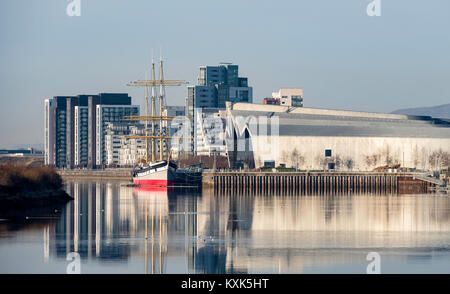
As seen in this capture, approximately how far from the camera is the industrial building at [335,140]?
153 metres

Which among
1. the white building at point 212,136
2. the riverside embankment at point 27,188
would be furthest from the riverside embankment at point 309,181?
the white building at point 212,136

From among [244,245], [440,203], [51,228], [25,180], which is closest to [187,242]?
[244,245]

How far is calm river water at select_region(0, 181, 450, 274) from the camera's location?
135 ft

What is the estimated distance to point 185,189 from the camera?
116m

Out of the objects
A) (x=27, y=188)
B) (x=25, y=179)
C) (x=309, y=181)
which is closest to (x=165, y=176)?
(x=309, y=181)

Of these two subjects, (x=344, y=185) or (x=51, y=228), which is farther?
(x=344, y=185)

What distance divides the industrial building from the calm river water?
256 ft

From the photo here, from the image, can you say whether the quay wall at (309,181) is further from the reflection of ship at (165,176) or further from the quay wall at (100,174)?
the quay wall at (100,174)

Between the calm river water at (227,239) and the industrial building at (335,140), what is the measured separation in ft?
256

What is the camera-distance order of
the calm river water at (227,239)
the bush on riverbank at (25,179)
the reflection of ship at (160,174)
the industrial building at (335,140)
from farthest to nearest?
the industrial building at (335,140), the reflection of ship at (160,174), the bush on riverbank at (25,179), the calm river water at (227,239)
